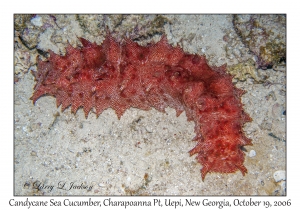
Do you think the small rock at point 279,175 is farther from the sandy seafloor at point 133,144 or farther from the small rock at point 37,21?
the small rock at point 37,21

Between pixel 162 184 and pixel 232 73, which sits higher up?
pixel 232 73

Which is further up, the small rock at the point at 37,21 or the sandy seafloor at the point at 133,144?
the small rock at the point at 37,21

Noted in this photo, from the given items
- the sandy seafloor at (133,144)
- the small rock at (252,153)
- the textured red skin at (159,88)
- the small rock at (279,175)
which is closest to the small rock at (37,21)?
the sandy seafloor at (133,144)

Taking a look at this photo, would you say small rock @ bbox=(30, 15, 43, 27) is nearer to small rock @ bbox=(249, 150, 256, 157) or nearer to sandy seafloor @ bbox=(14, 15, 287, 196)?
sandy seafloor @ bbox=(14, 15, 287, 196)

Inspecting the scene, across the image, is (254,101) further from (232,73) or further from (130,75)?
(130,75)

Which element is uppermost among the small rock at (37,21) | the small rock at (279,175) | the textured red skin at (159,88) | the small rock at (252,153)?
the small rock at (37,21)

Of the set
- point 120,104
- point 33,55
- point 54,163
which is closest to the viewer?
point 54,163

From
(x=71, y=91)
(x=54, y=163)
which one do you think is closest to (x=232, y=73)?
(x=71, y=91)

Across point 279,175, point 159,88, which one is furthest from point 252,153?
point 159,88
